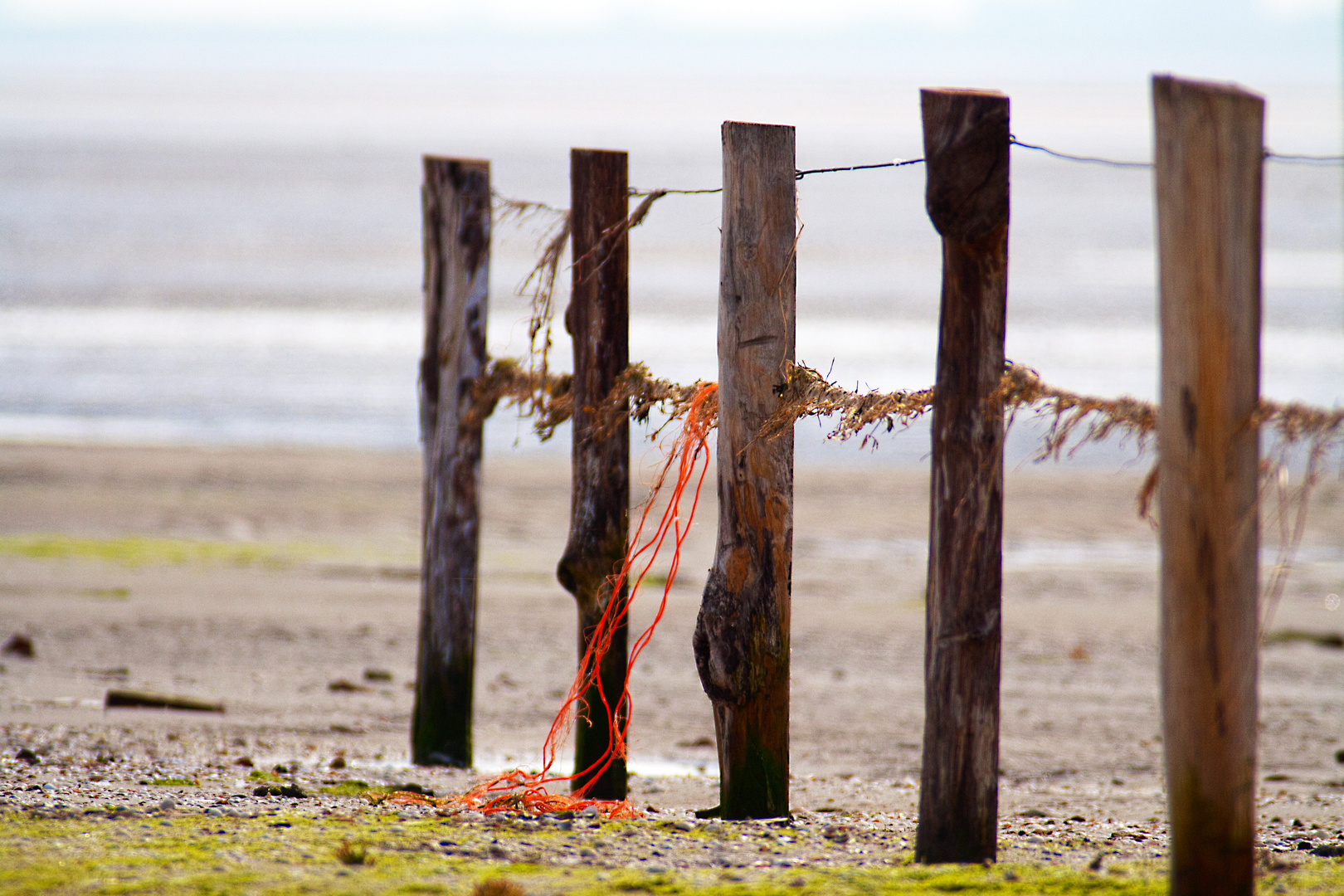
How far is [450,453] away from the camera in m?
4.96

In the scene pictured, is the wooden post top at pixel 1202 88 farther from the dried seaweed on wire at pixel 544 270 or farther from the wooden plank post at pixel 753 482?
the dried seaweed on wire at pixel 544 270

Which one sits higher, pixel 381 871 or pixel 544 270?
pixel 544 270

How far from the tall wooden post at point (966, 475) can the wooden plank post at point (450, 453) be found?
231 cm

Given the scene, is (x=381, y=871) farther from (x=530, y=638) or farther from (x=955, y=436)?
(x=530, y=638)

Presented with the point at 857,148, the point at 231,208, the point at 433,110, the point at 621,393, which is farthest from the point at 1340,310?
the point at 433,110

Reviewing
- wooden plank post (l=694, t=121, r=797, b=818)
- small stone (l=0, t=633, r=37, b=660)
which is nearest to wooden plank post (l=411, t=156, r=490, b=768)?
wooden plank post (l=694, t=121, r=797, b=818)

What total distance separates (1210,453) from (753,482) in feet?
4.82

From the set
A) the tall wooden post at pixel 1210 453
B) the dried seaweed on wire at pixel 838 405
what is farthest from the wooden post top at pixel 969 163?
the dried seaweed on wire at pixel 838 405

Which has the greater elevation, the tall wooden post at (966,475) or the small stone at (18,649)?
the tall wooden post at (966,475)

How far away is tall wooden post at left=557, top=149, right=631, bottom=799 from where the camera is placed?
172 inches

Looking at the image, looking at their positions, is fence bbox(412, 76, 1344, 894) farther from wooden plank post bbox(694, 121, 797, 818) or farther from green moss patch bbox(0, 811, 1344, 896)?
green moss patch bbox(0, 811, 1344, 896)

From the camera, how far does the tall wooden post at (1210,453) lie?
267 cm

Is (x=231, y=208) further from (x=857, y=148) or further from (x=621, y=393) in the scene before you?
(x=857, y=148)

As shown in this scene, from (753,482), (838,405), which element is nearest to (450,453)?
(753,482)
